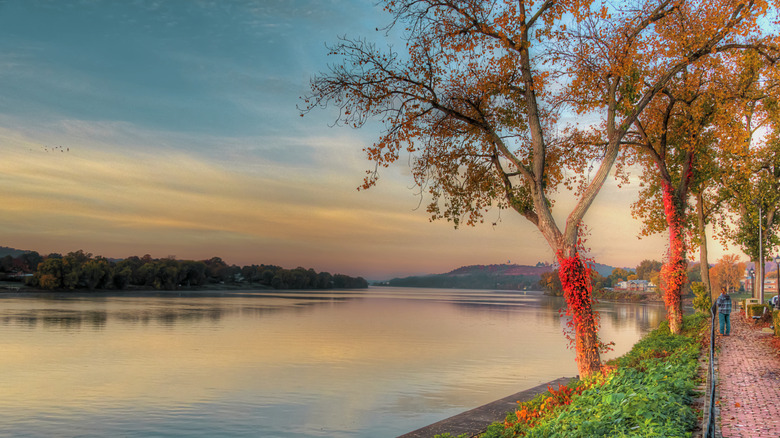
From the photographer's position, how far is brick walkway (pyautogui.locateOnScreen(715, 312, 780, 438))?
927 centimetres

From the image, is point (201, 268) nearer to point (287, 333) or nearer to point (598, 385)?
point (287, 333)

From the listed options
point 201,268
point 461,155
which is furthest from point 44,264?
point 461,155

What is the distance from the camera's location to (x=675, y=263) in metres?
23.7

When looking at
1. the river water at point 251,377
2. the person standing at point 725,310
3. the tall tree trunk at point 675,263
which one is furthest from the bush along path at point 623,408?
the tall tree trunk at point 675,263

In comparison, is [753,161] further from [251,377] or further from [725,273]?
[725,273]

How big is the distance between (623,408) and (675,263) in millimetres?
17266

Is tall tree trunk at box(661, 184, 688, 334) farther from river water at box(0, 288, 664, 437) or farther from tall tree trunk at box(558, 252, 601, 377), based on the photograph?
tall tree trunk at box(558, 252, 601, 377)

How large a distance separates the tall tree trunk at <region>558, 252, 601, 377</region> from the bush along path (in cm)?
43

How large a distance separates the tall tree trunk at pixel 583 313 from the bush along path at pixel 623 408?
432mm

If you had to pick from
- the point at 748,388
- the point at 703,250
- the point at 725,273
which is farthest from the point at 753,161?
the point at 725,273

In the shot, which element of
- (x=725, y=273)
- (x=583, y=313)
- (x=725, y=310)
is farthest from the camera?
(x=725, y=273)

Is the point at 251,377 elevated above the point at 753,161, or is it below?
below

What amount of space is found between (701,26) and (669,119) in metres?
9.51

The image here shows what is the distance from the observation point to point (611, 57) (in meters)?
14.9
